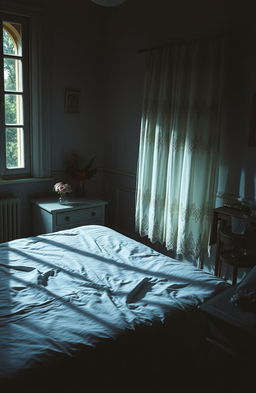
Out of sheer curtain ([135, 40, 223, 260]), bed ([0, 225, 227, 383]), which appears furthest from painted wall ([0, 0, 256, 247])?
bed ([0, 225, 227, 383])

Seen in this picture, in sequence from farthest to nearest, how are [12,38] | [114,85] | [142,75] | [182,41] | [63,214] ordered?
1. [114,85]
2. [142,75]
3. [12,38]
4. [63,214]
5. [182,41]

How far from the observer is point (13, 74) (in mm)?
3146

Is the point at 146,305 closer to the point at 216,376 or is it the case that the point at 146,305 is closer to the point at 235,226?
the point at 216,376

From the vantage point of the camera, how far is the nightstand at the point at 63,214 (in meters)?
2.98

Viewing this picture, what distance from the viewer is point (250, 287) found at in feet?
4.56

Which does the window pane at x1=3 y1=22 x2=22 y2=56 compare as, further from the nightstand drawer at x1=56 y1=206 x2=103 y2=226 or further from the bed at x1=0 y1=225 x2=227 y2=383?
the bed at x1=0 y1=225 x2=227 y2=383

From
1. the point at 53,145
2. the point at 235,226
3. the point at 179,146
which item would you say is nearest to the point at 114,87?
the point at 53,145

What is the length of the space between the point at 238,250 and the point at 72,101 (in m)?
2.05

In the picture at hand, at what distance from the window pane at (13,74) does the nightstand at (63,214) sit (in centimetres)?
99

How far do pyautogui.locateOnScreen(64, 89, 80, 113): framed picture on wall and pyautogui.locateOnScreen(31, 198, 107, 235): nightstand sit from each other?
84 cm

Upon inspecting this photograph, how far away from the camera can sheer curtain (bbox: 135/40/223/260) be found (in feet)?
8.52

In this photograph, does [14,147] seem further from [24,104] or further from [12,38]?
[12,38]

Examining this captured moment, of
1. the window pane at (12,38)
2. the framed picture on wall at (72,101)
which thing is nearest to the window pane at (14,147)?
the framed picture on wall at (72,101)

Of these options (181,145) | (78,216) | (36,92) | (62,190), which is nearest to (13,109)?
(36,92)
